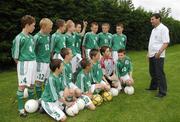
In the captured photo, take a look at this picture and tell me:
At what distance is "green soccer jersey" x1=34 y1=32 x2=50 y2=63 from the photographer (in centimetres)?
929

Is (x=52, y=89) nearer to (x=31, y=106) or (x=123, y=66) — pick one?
(x=31, y=106)

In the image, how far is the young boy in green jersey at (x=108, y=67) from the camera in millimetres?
10781

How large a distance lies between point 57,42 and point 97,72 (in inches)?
55.2

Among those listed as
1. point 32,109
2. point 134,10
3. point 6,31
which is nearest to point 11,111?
point 32,109

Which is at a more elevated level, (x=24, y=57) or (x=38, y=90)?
(x=24, y=57)

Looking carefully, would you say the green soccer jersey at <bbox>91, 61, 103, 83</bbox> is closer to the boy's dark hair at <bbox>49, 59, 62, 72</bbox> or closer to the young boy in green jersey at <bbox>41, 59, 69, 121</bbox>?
the young boy in green jersey at <bbox>41, 59, 69, 121</bbox>

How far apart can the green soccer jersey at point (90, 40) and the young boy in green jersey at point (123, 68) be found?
50.1 inches

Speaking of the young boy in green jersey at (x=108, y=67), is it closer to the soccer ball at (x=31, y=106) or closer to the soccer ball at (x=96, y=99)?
the soccer ball at (x=96, y=99)

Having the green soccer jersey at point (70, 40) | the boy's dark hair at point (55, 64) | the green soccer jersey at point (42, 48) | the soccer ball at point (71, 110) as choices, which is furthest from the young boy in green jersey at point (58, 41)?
the soccer ball at point (71, 110)

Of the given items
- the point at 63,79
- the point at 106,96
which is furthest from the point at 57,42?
the point at 106,96

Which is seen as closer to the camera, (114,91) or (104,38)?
(114,91)

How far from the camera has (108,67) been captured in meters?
11.0

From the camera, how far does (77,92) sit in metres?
9.27

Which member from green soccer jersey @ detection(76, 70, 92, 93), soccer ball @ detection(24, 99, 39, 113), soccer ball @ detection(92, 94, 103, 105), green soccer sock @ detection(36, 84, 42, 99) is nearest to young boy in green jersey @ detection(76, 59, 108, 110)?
green soccer jersey @ detection(76, 70, 92, 93)
